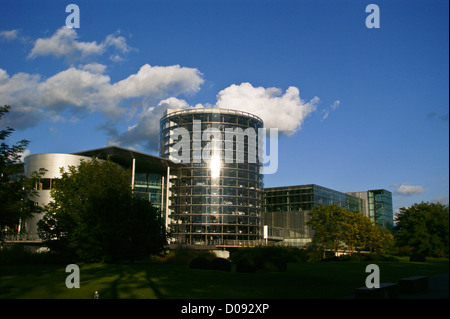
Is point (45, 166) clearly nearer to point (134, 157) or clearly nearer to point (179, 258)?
point (134, 157)

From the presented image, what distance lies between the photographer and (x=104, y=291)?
658 inches

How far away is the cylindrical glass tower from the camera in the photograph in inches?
3137

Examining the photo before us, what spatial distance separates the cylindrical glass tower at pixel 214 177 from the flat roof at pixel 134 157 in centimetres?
496

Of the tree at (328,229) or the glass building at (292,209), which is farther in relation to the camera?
the glass building at (292,209)

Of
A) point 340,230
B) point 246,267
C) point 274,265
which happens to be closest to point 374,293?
point 246,267

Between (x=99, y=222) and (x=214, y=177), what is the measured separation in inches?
1898

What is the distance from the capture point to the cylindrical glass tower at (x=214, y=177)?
79688 mm

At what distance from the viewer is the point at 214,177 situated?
268 feet

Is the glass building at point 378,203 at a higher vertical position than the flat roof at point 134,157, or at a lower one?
lower

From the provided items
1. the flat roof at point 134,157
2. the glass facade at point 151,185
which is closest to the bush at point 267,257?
the flat roof at point 134,157

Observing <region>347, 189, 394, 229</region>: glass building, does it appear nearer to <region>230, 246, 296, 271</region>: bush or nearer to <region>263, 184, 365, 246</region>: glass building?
<region>263, 184, 365, 246</region>: glass building

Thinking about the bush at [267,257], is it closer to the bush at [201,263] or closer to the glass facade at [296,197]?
the bush at [201,263]
